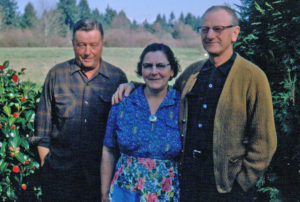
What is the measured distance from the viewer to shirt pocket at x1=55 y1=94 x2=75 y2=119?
2.88 m

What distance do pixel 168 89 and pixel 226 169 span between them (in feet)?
2.60

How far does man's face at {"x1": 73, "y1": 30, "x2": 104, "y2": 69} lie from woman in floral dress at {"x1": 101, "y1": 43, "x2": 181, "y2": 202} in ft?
1.86

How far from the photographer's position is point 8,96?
3.41 metres

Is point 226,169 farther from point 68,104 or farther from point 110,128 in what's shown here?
point 68,104

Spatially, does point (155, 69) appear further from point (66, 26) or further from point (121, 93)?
point (66, 26)

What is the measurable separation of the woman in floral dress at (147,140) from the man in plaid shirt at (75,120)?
1.39ft

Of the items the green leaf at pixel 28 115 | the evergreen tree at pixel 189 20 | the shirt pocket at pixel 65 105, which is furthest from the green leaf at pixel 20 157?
the evergreen tree at pixel 189 20

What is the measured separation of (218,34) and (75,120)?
1.52 m

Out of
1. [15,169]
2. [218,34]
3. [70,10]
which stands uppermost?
[70,10]

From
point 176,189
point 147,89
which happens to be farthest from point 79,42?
point 176,189

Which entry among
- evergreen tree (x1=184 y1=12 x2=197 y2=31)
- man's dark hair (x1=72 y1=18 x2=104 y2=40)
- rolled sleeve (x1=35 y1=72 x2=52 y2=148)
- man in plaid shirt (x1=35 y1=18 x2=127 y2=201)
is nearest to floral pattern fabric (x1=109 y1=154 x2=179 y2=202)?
man in plaid shirt (x1=35 y1=18 x2=127 y2=201)

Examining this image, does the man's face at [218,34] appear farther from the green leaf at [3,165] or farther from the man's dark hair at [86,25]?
the green leaf at [3,165]

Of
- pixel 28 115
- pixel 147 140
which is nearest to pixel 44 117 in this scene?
pixel 28 115

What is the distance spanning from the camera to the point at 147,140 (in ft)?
7.69
